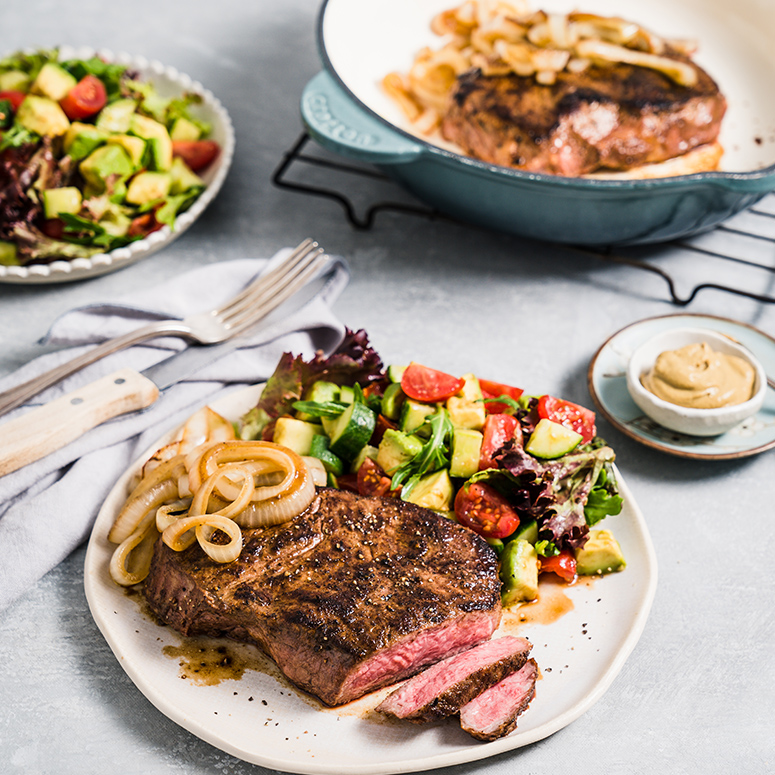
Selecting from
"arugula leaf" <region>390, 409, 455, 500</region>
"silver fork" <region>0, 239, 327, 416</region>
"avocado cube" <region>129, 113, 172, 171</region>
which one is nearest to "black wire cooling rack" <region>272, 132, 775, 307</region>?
"avocado cube" <region>129, 113, 172, 171</region>

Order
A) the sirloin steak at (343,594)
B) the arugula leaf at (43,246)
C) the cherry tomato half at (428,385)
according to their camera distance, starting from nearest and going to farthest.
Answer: the sirloin steak at (343,594), the cherry tomato half at (428,385), the arugula leaf at (43,246)

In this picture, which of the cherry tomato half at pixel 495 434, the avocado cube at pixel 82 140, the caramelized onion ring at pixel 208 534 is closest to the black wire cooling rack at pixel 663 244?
the avocado cube at pixel 82 140

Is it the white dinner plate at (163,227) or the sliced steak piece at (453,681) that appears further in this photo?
the white dinner plate at (163,227)

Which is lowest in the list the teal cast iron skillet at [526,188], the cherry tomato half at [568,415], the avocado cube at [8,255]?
the avocado cube at [8,255]

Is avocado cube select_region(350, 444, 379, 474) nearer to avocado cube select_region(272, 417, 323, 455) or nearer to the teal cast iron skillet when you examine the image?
avocado cube select_region(272, 417, 323, 455)

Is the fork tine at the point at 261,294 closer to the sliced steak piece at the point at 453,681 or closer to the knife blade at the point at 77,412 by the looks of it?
the knife blade at the point at 77,412

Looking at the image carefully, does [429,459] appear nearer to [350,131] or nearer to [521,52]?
[350,131]

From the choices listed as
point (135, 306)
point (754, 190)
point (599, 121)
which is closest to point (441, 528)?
point (135, 306)

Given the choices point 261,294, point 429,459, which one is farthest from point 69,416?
point 429,459
